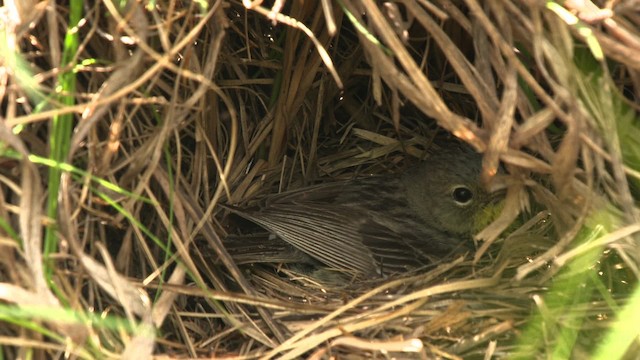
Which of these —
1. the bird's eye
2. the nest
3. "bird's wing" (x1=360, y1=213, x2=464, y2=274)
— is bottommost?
"bird's wing" (x1=360, y1=213, x2=464, y2=274)

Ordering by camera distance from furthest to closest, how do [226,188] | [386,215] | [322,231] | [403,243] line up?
[386,215] < [403,243] < [322,231] < [226,188]

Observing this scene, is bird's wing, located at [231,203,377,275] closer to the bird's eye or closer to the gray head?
the gray head

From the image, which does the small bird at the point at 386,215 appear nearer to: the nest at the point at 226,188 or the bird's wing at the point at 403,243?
the bird's wing at the point at 403,243

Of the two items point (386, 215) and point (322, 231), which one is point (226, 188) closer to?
point (322, 231)

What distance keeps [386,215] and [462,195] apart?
1.40ft

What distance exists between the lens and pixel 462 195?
16.6 feet

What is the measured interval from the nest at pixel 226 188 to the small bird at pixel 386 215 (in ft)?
1.72

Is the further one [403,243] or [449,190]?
[449,190]

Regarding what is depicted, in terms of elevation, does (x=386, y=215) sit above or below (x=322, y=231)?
below

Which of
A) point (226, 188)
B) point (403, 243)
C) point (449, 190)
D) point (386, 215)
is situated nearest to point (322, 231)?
point (403, 243)

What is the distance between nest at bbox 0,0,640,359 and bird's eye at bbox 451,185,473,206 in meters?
1.10

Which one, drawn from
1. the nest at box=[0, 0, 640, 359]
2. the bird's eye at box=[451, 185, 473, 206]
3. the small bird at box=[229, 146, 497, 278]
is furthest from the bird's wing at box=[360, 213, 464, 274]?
the nest at box=[0, 0, 640, 359]

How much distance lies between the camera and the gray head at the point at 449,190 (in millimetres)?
4934

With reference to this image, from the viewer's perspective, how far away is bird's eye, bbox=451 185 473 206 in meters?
5.01
